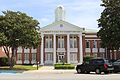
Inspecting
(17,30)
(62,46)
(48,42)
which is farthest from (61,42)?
(17,30)

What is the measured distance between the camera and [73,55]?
237ft

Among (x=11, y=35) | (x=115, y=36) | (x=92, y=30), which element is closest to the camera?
(x=11, y=35)

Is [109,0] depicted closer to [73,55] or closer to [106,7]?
[106,7]

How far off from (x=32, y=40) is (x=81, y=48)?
26.8 m

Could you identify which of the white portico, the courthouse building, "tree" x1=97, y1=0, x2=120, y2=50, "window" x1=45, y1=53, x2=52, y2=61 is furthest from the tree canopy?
"window" x1=45, y1=53, x2=52, y2=61

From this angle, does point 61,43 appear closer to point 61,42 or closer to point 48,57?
point 61,42

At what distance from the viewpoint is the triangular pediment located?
69.9 metres

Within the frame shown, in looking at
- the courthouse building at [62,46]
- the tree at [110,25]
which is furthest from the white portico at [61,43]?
the tree at [110,25]

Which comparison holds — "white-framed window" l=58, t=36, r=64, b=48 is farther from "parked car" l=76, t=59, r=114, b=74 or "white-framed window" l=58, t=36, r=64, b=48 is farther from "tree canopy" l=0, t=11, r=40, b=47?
"parked car" l=76, t=59, r=114, b=74

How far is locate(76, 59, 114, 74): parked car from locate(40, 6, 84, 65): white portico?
33429 millimetres

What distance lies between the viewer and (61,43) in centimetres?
7288

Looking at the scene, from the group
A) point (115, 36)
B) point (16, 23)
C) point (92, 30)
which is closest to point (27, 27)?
point (16, 23)

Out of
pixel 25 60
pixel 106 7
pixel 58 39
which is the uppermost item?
pixel 106 7

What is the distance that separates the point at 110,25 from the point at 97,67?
17874mm
